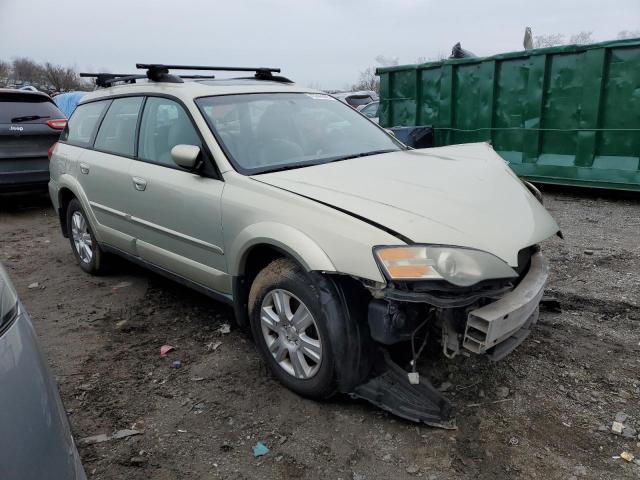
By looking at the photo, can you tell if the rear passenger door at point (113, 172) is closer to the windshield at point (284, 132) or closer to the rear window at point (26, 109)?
the windshield at point (284, 132)

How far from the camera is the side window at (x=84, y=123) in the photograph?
4648mm

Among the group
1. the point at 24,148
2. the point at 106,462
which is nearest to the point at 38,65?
the point at 24,148

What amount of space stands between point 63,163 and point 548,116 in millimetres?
6652

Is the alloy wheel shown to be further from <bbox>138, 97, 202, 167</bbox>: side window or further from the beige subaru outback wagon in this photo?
<bbox>138, 97, 202, 167</bbox>: side window

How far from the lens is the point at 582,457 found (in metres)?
2.33

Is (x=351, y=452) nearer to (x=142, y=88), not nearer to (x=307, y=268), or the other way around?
(x=307, y=268)

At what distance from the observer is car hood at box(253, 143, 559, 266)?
95.7 inches

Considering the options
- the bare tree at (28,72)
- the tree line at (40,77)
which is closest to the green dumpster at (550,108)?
the tree line at (40,77)

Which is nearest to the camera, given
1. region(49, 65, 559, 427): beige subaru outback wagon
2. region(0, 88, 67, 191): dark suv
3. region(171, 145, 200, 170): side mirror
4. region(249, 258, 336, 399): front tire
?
region(49, 65, 559, 427): beige subaru outback wagon

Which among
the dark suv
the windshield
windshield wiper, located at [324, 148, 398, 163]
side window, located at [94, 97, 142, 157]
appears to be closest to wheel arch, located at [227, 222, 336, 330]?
the windshield

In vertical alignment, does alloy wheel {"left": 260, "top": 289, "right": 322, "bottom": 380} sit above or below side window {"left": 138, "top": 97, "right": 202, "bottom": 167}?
below

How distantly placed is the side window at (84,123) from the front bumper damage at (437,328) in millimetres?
3400

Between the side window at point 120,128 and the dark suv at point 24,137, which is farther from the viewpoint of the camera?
the dark suv at point 24,137

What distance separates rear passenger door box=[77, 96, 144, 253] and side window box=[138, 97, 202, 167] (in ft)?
0.47
